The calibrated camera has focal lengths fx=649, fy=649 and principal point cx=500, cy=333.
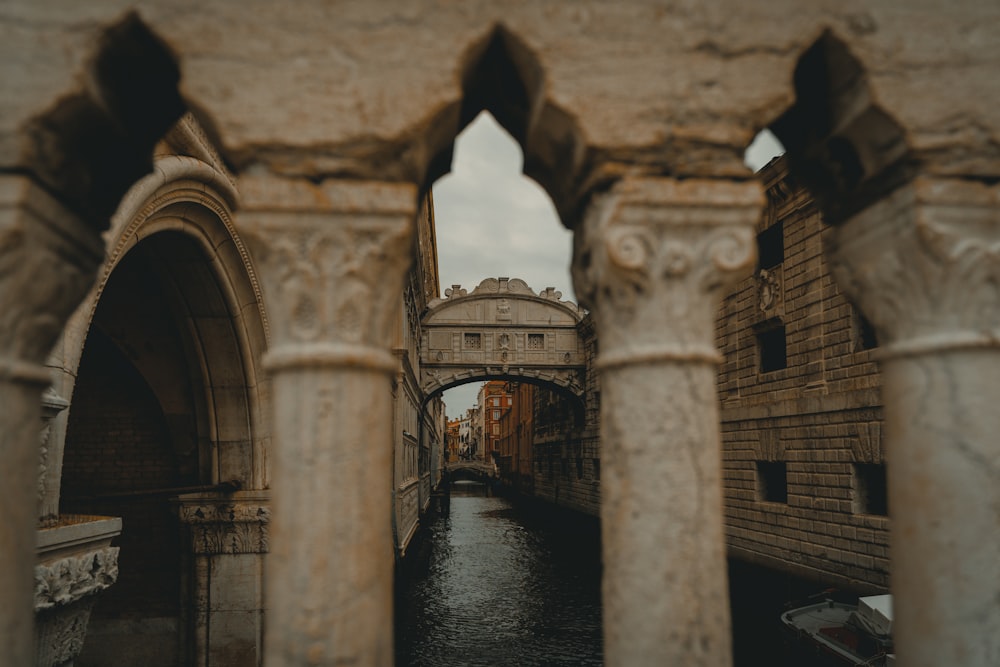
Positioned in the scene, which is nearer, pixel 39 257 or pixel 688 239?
pixel 39 257

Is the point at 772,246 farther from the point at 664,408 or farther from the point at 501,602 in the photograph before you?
the point at 664,408

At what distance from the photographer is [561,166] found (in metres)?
2.07

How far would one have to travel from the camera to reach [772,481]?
11.5 m

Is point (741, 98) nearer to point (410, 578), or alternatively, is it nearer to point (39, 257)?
point (39, 257)

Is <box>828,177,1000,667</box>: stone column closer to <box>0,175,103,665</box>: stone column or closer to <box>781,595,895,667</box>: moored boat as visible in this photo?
<box>0,175,103,665</box>: stone column

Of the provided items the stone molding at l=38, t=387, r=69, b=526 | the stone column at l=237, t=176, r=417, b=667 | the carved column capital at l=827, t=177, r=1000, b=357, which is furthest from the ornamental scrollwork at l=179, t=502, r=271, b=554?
the carved column capital at l=827, t=177, r=1000, b=357

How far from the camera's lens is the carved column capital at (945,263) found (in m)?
1.83

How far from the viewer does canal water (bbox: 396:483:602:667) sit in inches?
327

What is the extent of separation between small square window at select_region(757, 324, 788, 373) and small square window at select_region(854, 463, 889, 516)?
2486 mm

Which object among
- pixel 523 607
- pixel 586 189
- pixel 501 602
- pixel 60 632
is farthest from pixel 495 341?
pixel 586 189

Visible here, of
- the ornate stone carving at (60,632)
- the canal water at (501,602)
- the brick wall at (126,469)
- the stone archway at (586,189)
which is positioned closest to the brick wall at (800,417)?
the canal water at (501,602)

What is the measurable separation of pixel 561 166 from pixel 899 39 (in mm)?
1020

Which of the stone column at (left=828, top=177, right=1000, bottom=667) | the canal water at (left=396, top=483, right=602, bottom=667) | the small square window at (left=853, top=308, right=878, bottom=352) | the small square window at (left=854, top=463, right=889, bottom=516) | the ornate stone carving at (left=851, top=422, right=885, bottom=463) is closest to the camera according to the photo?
the stone column at (left=828, top=177, right=1000, bottom=667)

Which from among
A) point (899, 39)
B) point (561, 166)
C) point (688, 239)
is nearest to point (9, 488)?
point (561, 166)
